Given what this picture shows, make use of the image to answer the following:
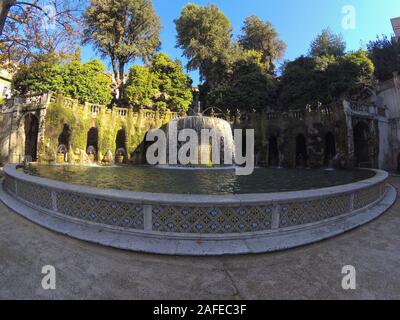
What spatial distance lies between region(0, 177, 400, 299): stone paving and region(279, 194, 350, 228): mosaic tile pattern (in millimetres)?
453

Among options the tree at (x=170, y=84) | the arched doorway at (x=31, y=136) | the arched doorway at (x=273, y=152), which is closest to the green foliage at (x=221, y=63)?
the tree at (x=170, y=84)

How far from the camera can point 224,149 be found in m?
17.3

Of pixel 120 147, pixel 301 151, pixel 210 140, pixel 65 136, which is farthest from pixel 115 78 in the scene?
pixel 301 151

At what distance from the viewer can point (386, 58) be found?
23375 millimetres

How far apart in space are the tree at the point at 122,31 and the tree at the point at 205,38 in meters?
4.22

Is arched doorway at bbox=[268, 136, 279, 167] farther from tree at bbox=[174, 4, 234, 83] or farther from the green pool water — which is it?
tree at bbox=[174, 4, 234, 83]

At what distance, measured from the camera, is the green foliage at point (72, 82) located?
22.1m

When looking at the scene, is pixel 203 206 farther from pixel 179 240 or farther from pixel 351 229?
pixel 351 229

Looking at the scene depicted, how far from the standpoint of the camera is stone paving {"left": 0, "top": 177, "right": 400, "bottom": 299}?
7.70 ft

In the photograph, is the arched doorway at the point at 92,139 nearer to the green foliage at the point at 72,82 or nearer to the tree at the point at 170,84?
the green foliage at the point at 72,82

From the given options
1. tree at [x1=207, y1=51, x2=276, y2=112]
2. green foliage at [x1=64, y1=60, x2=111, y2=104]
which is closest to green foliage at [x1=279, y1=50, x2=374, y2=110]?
tree at [x1=207, y1=51, x2=276, y2=112]

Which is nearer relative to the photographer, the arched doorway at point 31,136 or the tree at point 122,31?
the arched doorway at point 31,136

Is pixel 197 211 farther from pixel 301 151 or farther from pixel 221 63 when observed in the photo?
pixel 221 63

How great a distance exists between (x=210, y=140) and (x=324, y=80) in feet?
52.5
